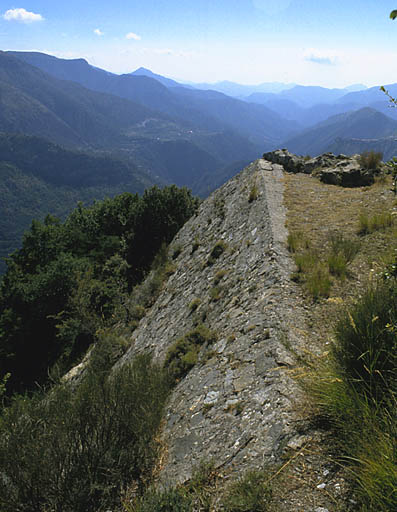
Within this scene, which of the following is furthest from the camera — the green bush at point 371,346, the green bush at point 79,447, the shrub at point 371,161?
the shrub at point 371,161

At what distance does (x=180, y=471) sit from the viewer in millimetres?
3996

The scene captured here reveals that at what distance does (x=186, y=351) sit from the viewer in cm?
702

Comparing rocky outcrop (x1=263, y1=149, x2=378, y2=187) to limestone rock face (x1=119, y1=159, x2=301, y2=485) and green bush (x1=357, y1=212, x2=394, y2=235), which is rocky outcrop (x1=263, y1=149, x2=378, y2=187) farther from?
green bush (x1=357, y1=212, x2=394, y2=235)

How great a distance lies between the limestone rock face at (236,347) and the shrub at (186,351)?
0.70 feet

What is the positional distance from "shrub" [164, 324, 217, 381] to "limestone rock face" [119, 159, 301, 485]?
21 cm

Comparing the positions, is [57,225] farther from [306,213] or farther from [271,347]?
[271,347]

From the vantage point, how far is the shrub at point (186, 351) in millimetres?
6500

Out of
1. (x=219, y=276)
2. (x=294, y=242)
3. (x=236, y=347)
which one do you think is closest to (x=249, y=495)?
(x=236, y=347)

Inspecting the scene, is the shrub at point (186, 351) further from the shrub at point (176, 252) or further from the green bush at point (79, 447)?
the shrub at point (176, 252)

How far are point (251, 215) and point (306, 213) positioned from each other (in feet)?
6.60

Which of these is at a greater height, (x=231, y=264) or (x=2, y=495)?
(x=231, y=264)

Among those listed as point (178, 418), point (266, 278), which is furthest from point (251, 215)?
point (178, 418)

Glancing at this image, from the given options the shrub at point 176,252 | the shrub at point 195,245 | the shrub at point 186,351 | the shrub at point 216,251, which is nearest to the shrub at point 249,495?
the shrub at point 186,351

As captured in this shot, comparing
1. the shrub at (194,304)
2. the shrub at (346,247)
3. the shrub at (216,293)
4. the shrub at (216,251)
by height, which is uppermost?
the shrub at (346,247)
